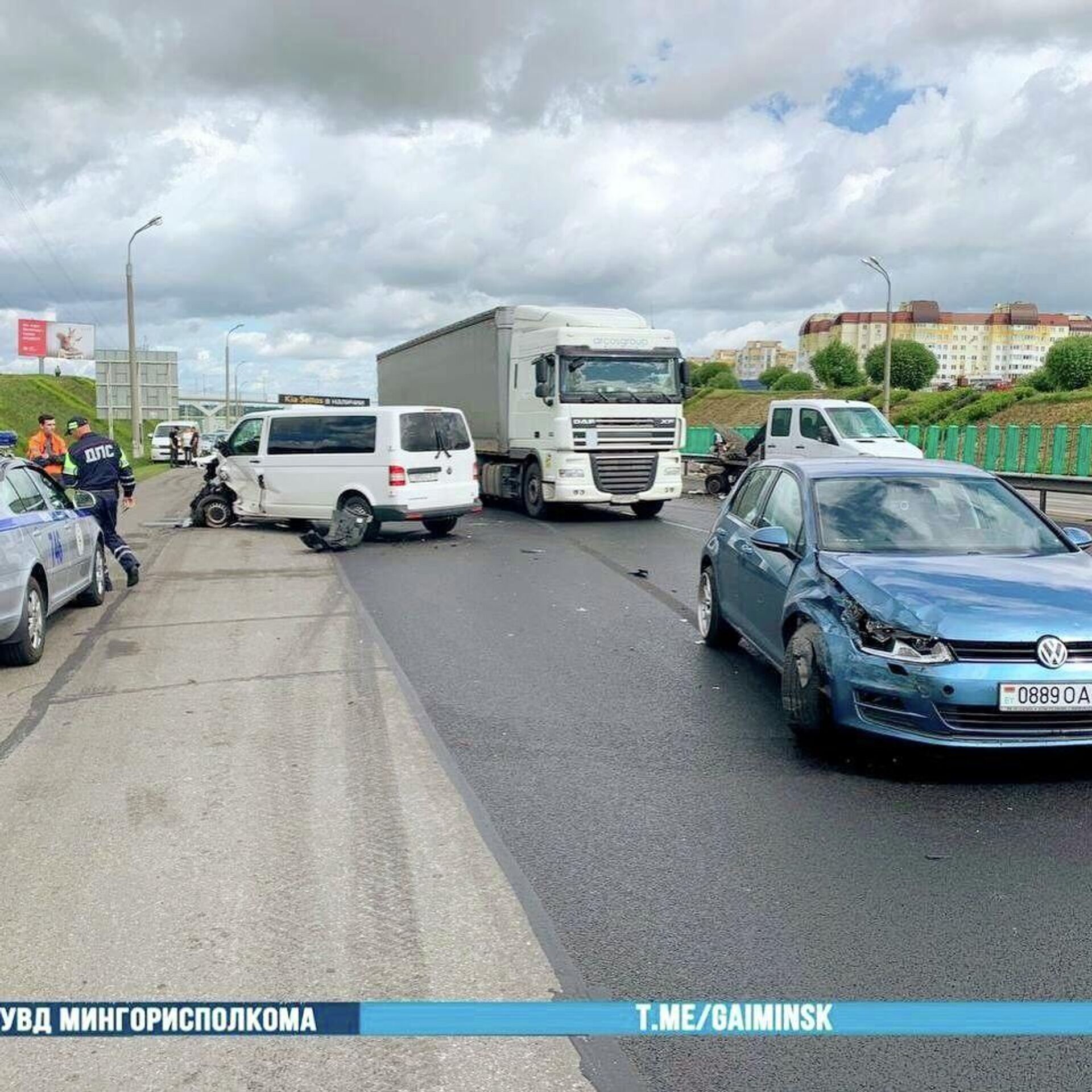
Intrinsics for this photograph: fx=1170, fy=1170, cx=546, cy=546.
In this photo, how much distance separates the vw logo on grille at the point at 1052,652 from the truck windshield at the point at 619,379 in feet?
47.2

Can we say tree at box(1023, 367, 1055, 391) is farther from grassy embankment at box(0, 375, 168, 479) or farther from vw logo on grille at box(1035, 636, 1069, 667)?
vw logo on grille at box(1035, 636, 1069, 667)

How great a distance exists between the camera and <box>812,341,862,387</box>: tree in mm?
93938

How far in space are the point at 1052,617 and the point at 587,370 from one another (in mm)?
14392

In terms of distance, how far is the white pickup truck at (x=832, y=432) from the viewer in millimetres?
21359

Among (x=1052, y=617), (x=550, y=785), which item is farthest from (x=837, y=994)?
(x=1052, y=617)

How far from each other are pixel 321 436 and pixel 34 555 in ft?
29.9

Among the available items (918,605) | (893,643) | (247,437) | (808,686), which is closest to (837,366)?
(247,437)

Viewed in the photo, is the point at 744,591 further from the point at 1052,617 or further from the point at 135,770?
the point at 135,770

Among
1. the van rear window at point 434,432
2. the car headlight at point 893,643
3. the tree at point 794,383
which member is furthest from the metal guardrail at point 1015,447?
the tree at point 794,383

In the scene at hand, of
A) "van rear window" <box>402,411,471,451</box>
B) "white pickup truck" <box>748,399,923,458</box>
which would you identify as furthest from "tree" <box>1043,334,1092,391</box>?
"van rear window" <box>402,411,471,451</box>

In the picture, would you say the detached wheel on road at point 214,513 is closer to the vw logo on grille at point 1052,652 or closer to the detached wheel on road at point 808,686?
the detached wheel on road at point 808,686

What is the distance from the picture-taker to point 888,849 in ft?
15.3

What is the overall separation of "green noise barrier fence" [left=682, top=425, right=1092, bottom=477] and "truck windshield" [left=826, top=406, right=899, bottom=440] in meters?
10.3

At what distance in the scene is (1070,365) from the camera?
55.9 metres
